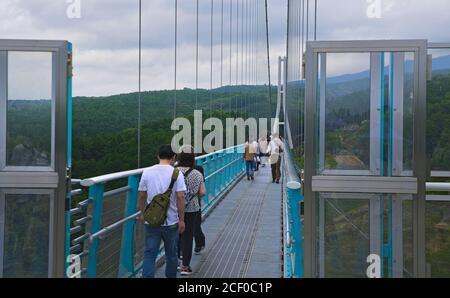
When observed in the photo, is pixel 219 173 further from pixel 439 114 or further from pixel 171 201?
pixel 439 114

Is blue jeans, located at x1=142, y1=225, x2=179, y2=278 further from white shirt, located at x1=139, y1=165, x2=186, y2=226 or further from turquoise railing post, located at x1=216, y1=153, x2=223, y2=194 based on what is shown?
turquoise railing post, located at x1=216, y1=153, x2=223, y2=194

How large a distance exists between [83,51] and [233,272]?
3337 millimetres

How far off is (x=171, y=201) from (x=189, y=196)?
110 cm

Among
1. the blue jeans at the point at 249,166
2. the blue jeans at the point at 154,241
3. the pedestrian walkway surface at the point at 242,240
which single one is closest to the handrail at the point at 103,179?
the blue jeans at the point at 154,241

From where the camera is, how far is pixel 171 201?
452cm

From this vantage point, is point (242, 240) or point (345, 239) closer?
point (345, 239)

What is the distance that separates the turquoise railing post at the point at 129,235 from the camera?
5094mm

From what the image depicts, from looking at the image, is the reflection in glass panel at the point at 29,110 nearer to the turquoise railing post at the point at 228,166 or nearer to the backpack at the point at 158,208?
the backpack at the point at 158,208

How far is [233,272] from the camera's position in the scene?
232 inches

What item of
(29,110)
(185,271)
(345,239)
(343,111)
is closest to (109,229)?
(29,110)

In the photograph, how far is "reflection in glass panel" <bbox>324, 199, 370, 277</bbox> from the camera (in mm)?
3619

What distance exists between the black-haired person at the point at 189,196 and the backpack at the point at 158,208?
1117 millimetres
